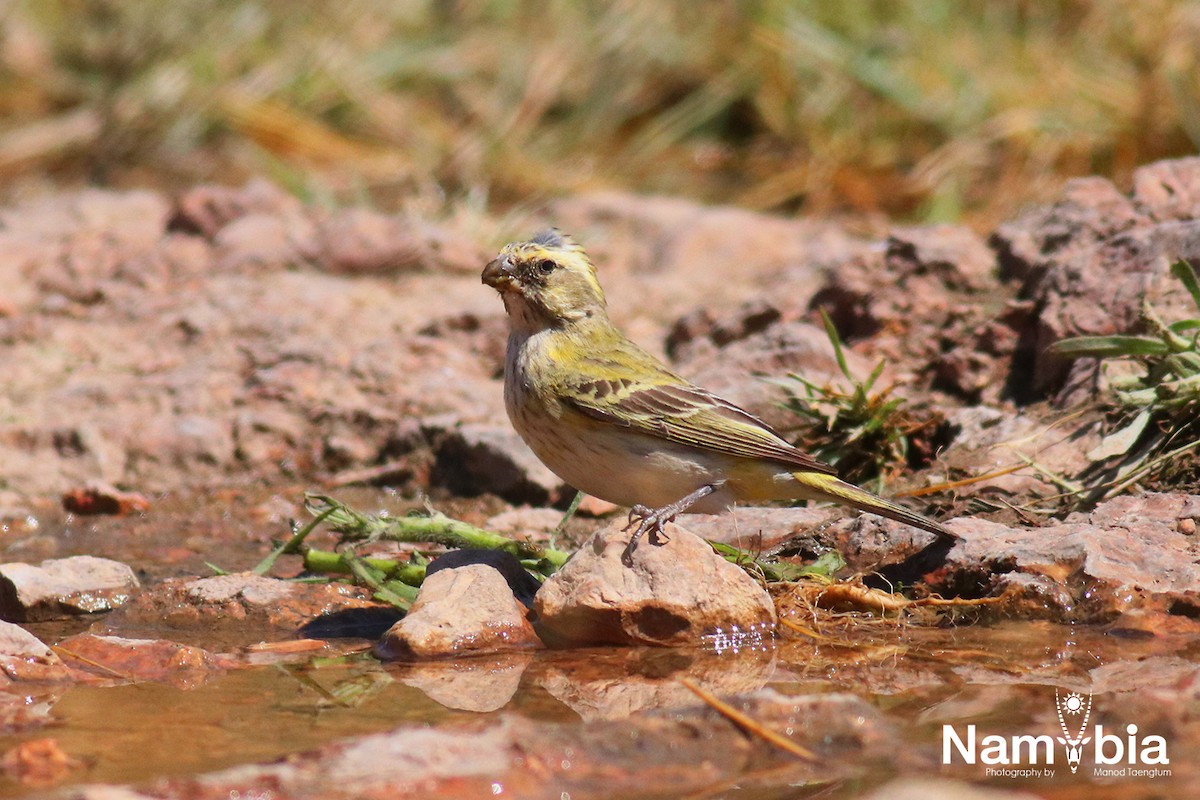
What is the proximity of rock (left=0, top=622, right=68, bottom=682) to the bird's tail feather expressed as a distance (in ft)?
7.58

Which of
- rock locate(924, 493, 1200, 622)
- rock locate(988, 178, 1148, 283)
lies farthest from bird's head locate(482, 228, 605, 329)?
rock locate(988, 178, 1148, 283)

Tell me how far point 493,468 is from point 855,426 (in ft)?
4.83

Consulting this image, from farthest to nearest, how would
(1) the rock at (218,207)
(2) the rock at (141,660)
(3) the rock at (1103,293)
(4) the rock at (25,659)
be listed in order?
(1) the rock at (218,207)
(3) the rock at (1103,293)
(2) the rock at (141,660)
(4) the rock at (25,659)

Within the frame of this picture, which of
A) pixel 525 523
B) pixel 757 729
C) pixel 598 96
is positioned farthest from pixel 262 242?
pixel 757 729

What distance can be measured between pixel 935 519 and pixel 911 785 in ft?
7.49

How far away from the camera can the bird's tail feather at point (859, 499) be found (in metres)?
4.37

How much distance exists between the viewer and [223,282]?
23.6ft

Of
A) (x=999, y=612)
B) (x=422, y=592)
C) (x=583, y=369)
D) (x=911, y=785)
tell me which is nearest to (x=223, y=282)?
(x=583, y=369)

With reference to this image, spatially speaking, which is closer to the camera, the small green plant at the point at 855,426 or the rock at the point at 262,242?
the small green plant at the point at 855,426

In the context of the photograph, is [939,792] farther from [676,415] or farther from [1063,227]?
[1063,227]

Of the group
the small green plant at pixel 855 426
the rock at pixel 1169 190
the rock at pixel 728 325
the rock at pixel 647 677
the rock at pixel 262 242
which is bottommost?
the rock at pixel 647 677

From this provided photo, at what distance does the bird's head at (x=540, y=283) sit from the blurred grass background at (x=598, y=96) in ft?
11.9

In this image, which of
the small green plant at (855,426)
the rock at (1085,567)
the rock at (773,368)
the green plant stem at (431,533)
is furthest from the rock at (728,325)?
the rock at (1085,567)

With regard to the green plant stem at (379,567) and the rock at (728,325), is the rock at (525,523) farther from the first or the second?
the rock at (728,325)
